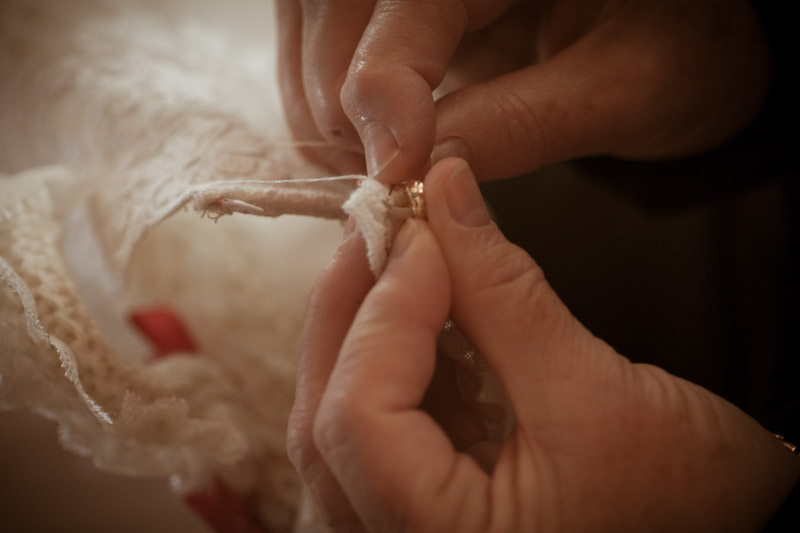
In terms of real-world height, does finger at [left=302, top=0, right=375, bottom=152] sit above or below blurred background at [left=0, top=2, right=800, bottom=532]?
above

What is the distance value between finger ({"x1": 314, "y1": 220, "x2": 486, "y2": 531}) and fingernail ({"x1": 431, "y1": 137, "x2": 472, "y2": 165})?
5.1 inches

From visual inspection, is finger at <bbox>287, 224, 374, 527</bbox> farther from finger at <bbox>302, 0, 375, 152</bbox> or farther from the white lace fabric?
finger at <bbox>302, 0, 375, 152</bbox>

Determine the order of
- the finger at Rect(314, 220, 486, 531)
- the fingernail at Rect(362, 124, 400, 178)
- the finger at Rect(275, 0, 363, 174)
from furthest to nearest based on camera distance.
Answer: the finger at Rect(275, 0, 363, 174) < the fingernail at Rect(362, 124, 400, 178) < the finger at Rect(314, 220, 486, 531)

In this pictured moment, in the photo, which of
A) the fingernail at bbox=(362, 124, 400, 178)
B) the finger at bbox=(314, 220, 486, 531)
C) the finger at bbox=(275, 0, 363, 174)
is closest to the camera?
the finger at bbox=(314, 220, 486, 531)

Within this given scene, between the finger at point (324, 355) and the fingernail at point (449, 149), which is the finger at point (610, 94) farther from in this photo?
the finger at point (324, 355)

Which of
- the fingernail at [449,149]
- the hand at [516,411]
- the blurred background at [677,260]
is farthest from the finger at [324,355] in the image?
the blurred background at [677,260]

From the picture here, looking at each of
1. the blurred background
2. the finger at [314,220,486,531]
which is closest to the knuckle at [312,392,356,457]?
the finger at [314,220,486,531]

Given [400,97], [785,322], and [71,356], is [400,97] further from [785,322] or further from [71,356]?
[785,322]

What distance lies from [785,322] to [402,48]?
2.02ft

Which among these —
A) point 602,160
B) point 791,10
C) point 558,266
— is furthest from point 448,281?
point 791,10

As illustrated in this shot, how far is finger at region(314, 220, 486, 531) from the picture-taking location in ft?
0.98

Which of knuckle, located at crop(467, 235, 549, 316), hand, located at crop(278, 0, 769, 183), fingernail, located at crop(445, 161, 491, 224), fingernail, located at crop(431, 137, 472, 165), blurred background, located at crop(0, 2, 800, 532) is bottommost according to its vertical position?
blurred background, located at crop(0, 2, 800, 532)

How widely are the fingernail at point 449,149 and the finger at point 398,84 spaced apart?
36 millimetres

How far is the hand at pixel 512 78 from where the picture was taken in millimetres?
407
